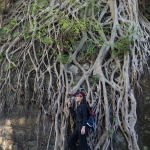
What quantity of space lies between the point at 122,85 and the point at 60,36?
65.5 inches

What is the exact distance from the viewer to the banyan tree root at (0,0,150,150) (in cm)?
442

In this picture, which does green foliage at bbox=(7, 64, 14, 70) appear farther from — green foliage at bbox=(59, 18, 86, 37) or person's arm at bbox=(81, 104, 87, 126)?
person's arm at bbox=(81, 104, 87, 126)

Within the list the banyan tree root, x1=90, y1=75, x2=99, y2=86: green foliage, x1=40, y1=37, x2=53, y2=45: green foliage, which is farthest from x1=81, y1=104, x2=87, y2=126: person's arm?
x1=40, y1=37, x2=53, y2=45: green foliage

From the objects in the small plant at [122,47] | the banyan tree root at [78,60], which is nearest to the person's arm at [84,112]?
the banyan tree root at [78,60]

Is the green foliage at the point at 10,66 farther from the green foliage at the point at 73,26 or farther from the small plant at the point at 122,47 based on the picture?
the small plant at the point at 122,47

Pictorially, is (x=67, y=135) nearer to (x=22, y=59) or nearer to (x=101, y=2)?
(x=22, y=59)

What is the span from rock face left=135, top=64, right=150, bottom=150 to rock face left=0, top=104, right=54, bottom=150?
1.59 meters

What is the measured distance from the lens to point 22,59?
17.6 ft

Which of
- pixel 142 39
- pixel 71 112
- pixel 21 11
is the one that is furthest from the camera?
pixel 21 11

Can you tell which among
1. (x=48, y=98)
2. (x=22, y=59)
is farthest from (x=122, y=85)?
(x=22, y=59)

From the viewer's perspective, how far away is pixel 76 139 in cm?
402

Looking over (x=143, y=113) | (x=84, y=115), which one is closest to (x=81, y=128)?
(x=84, y=115)

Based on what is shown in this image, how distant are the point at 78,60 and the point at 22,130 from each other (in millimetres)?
1782

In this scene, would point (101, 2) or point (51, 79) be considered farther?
point (101, 2)
